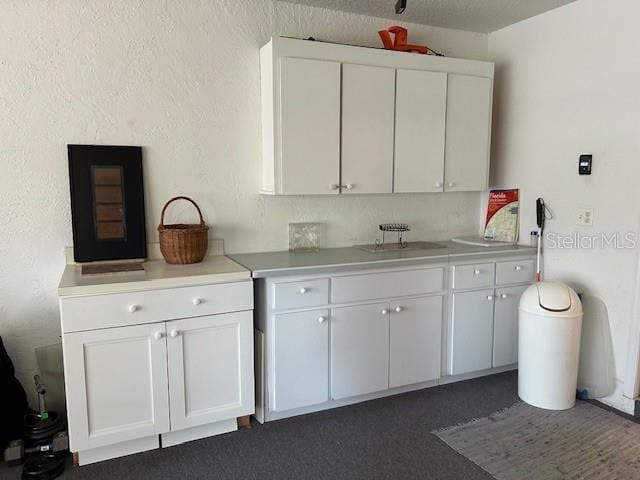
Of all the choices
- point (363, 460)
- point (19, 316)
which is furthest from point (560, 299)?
point (19, 316)

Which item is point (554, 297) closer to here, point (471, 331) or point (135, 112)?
point (471, 331)

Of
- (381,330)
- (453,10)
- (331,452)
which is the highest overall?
(453,10)

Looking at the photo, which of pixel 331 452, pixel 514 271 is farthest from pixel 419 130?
pixel 331 452

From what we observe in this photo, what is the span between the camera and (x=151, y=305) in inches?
93.6

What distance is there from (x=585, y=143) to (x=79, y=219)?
3.04 metres

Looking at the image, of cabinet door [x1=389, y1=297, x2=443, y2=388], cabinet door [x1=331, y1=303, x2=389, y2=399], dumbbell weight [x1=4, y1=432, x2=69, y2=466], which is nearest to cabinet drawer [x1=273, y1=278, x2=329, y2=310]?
cabinet door [x1=331, y1=303, x2=389, y2=399]

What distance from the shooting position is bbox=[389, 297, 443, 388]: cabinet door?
3.02m

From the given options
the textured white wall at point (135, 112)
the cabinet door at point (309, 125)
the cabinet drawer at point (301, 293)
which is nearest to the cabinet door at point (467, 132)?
the textured white wall at point (135, 112)

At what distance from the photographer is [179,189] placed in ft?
9.63

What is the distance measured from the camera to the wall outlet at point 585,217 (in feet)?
10.1

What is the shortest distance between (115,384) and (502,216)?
2.85 m

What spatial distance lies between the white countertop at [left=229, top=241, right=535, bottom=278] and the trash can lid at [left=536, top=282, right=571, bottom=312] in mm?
430

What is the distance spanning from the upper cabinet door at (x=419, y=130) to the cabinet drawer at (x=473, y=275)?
58 cm

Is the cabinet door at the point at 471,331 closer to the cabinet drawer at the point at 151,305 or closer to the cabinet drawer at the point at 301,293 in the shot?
the cabinet drawer at the point at 301,293
